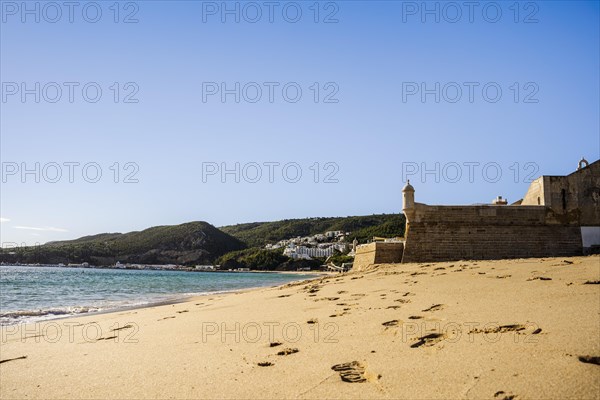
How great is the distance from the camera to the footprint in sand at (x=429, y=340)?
3.67m

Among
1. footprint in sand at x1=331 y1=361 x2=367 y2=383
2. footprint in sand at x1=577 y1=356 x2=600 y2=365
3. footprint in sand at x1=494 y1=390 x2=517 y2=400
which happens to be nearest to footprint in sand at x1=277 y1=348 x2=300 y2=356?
footprint in sand at x1=331 y1=361 x2=367 y2=383

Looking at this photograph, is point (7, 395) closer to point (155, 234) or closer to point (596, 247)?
point (596, 247)

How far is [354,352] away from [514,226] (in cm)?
1344

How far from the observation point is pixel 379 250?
1596 cm

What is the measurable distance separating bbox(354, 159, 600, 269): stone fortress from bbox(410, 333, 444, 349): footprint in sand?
11627 millimetres

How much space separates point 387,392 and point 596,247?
15.5 metres

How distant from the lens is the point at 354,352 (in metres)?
3.66

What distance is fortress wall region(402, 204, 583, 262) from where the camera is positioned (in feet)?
49.6

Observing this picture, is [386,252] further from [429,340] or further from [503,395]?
[503,395]

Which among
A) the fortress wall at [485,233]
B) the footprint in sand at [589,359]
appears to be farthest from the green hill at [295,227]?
the footprint in sand at [589,359]

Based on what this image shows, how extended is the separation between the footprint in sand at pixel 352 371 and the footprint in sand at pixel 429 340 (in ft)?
1.83

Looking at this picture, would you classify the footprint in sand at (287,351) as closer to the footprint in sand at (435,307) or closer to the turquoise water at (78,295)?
the footprint in sand at (435,307)

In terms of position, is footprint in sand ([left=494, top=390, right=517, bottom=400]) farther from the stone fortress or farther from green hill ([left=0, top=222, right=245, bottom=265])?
green hill ([left=0, top=222, right=245, bottom=265])

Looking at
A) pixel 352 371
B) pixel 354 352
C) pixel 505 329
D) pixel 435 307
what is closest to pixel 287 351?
pixel 354 352
